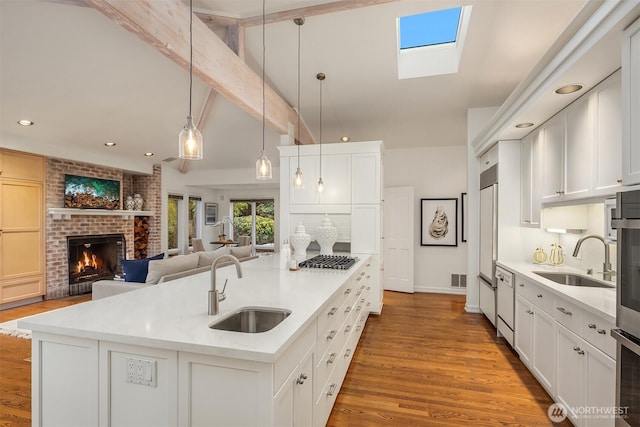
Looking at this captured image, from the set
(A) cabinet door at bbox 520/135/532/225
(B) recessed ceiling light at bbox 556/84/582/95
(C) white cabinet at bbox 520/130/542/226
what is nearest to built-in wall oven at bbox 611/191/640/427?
(B) recessed ceiling light at bbox 556/84/582/95

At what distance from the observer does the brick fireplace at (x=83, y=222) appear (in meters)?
5.32

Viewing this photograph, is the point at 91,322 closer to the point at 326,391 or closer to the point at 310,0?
the point at 326,391

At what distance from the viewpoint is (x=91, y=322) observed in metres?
1.50

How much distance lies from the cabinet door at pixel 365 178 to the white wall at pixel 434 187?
2036 millimetres

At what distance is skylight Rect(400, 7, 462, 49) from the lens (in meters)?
3.66

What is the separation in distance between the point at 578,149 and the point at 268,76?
3626 millimetres

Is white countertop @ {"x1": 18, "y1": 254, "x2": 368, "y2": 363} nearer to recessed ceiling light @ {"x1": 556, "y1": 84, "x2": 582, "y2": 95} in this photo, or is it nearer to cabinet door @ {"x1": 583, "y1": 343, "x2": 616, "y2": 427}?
cabinet door @ {"x1": 583, "y1": 343, "x2": 616, "y2": 427}

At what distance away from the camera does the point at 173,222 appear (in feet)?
26.8

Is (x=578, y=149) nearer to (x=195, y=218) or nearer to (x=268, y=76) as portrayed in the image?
(x=268, y=76)

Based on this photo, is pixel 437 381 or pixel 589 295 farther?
pixel 437 381

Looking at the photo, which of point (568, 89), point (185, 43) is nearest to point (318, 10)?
point (185, 43)

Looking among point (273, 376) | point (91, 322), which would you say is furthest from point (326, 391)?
point (91, 322)

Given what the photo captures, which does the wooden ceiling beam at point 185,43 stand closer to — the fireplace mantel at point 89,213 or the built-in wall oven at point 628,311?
the built-in wall oven at point 628,311

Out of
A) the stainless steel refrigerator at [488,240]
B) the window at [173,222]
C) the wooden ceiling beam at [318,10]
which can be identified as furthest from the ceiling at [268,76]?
the window at [173,222]
